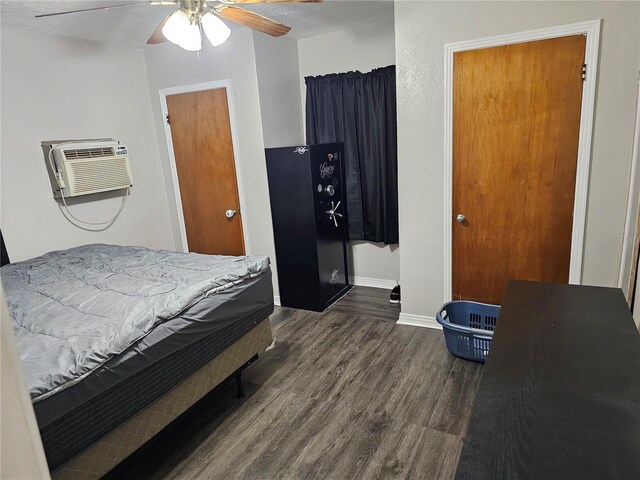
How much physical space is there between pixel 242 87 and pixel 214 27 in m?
1.43

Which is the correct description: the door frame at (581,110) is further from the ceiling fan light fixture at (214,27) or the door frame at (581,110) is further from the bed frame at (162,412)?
the bed frame at (162,412)

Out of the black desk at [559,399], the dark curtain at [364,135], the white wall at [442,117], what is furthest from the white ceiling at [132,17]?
the black desk at [559,399]

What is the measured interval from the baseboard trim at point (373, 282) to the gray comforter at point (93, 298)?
6.70 feet

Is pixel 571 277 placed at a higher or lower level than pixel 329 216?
lower

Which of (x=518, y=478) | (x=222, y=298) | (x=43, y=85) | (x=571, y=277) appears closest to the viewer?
(x=518, y=478)

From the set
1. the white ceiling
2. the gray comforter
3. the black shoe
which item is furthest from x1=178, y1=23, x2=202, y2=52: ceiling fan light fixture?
the black shoe

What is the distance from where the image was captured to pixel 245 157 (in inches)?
150

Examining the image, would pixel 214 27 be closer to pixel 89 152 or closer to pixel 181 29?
pixel 181 29

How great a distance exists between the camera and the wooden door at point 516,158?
2.57 metres

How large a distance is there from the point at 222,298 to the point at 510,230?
6.59ft

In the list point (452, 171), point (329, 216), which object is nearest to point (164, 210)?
point (329, 216)

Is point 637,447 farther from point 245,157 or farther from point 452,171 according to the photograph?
point 245,157

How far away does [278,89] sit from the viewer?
3.84 m

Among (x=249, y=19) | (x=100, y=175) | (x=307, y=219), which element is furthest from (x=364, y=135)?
(x=100, y=175)
